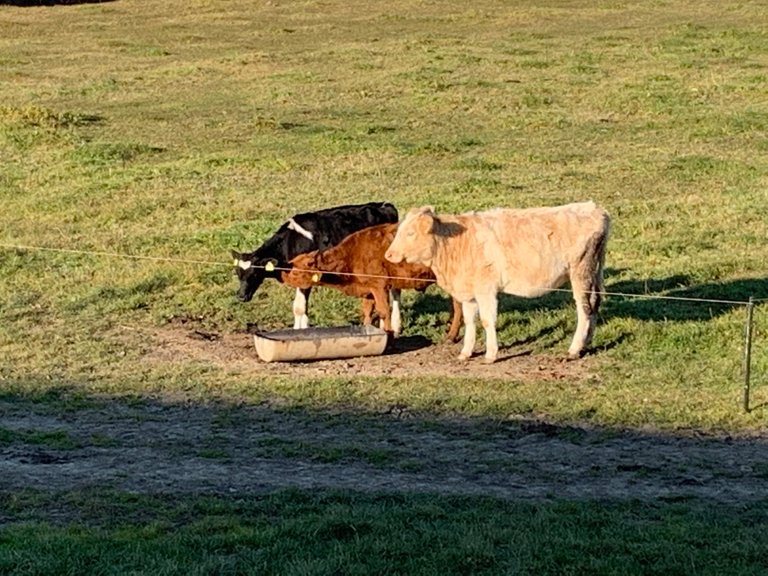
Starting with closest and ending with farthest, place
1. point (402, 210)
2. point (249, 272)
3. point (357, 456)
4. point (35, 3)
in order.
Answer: point (357, 456) < point (249, 272) < point (402, 210) < point (35, 3)

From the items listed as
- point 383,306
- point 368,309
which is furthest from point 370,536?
point 368,309

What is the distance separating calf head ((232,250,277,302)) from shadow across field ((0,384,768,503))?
2.92 metres

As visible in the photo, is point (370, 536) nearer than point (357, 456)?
Yes

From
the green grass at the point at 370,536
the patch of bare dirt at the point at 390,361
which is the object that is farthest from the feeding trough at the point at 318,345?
the green grass at the point at 370,536

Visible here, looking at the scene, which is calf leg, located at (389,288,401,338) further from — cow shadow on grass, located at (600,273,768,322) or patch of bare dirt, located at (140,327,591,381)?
cow shadow on grass, located at (600,273,768,322)

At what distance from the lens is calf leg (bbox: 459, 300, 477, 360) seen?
13523mm

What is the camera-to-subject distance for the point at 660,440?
10.8m

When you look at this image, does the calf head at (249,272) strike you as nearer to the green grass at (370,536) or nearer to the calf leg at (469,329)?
the calf leg at (469,329)

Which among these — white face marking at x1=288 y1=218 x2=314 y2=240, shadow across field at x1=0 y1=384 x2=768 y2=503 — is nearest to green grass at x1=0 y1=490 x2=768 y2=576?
shadow across field at x1=0 y1=384 x2=768 y2=503

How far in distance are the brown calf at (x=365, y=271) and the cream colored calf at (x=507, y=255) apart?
0.47 metres

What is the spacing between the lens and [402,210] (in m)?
19.5

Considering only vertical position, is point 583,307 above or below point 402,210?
above

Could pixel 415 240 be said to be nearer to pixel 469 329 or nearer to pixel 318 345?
pixel 469 329

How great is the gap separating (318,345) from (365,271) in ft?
3.68
